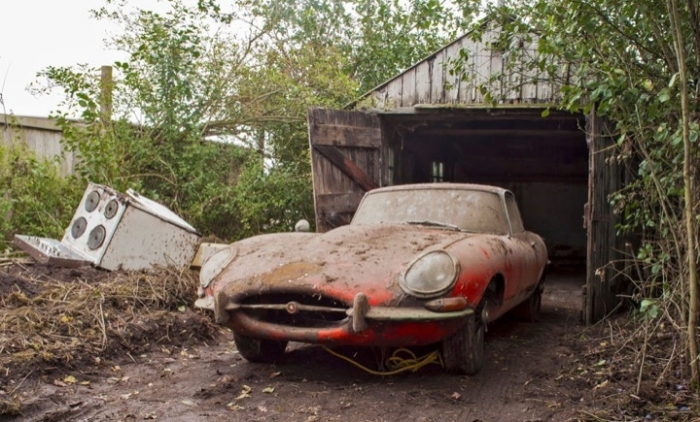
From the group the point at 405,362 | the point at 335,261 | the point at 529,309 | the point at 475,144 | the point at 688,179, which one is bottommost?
the point at 529,309

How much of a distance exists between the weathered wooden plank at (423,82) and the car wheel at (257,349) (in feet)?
19.1

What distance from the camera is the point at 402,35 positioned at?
1641 centimetres

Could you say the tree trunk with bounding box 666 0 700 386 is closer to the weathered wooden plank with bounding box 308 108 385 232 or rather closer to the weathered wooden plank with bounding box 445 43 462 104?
the weathered wooden plank with bounding box 308 108 385 232

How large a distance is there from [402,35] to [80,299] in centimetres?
1228

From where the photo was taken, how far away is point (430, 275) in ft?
13.9

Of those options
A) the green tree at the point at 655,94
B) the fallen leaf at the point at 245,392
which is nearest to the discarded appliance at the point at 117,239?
the fallen leaf at the point at 245,392

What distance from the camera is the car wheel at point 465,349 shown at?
4469mm

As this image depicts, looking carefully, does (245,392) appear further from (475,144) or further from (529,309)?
(475,144)

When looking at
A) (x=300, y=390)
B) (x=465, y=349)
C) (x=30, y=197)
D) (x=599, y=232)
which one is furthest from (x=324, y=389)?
(x=30, y=197)

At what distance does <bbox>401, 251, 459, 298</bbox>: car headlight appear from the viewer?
13.7 feet

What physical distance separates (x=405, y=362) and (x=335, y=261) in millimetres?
898

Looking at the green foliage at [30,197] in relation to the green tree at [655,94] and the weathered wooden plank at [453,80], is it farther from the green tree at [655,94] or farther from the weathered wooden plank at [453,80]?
the green tree at [655,94]

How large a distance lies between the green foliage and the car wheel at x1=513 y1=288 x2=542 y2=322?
19.0 ft

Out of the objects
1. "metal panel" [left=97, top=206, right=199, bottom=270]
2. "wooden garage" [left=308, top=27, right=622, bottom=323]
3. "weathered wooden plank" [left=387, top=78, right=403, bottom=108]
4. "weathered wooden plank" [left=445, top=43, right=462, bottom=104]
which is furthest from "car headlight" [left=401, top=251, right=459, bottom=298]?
"weathered wooden plank" [left=387, top=78, right=403, bottom=108]
